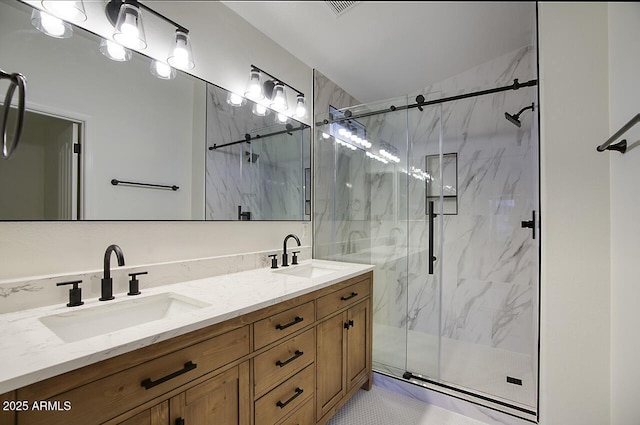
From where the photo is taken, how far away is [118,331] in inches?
31.3

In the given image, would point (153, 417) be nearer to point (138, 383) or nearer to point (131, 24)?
point (138, 383)

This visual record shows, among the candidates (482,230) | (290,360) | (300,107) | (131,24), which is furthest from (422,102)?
(290,360)

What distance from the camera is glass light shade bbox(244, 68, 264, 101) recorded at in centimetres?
183

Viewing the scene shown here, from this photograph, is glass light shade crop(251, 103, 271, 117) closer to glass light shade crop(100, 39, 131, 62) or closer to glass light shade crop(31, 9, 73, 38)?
glass light shade crop(100, 39, 131, 62)

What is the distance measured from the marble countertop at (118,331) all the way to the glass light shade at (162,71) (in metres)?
1.05

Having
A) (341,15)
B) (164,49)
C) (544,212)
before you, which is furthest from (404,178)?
(341,15)

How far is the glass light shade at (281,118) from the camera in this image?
82.1 inches

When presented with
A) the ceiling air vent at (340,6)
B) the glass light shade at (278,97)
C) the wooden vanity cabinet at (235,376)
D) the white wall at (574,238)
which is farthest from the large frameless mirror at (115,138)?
the white wall at (574,238)

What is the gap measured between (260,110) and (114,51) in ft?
2.85

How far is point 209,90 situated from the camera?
1621 mm

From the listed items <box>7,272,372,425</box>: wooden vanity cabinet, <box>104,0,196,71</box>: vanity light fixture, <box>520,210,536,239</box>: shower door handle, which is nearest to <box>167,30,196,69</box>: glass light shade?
<box>104,0,196,71</box>: vanity light fixture

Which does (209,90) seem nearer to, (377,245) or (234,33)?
(234,33)

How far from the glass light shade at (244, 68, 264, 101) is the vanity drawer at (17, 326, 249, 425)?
4.85 feet

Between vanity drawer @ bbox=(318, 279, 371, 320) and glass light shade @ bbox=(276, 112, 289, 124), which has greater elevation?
glass light shade @ bbox=(276, 112, 289, 124)
